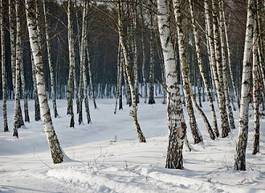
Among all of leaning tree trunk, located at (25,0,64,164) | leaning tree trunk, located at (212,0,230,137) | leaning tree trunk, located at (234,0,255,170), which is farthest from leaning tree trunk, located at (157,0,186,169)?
leaning tree trunk, located at (212,0,230,137)

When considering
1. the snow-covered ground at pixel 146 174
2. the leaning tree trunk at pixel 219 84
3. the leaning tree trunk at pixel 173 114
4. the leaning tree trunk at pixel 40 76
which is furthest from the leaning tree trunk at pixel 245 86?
the leaning tree trunk at pixel 219 84

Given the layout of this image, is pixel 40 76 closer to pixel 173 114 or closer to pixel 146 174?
pixel 173 114

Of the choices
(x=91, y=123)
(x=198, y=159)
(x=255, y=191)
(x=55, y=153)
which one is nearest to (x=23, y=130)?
(x=91, y=123)

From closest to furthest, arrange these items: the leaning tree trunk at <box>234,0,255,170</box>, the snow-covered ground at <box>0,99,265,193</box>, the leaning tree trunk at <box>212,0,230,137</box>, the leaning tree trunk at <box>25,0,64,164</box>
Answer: the snow-covered ground at <box>0,99,265,193</box> → the leaning tree trunk at <box>234,0,255,170</box> → the leaning tree trunk at <box>25,0,64,164</box> → the leaning tree trunk at <box>212,0,230,137</box>

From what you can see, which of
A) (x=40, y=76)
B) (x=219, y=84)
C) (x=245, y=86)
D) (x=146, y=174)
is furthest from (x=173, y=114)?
(x=219, y=84)

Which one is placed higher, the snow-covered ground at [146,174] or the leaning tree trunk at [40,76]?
the leaning tree trunk at [40,76]

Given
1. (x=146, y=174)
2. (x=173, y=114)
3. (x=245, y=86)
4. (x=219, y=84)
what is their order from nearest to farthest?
(x=146, y=174), (x=245, y=86), (x=173, y=114), (x=219, y=84)

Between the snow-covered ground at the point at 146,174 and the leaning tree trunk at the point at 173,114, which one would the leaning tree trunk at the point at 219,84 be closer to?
the snow-covered ground at the point at 146,174

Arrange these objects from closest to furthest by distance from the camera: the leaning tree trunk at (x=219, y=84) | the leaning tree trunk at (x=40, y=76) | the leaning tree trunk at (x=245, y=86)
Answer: the leaning tree trunk at (x=245, y=86) < the leaning tree trunk at (x=40, y=76) < the leaning tree trunk at (x=219, y=84)

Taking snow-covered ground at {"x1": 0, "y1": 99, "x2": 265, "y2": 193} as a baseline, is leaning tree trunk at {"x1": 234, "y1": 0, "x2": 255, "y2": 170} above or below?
above

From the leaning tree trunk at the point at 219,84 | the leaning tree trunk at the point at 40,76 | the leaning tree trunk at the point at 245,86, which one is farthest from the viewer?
the leaning tree trunk at the point at 219,84

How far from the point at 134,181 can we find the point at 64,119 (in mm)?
17627

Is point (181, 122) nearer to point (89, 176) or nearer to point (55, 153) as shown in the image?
point (89, 176)

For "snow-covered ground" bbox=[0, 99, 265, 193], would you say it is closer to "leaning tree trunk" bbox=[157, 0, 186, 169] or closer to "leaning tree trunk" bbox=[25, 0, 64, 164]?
"leaning tree trunk" bbox=[157, 0, 186, 169]
